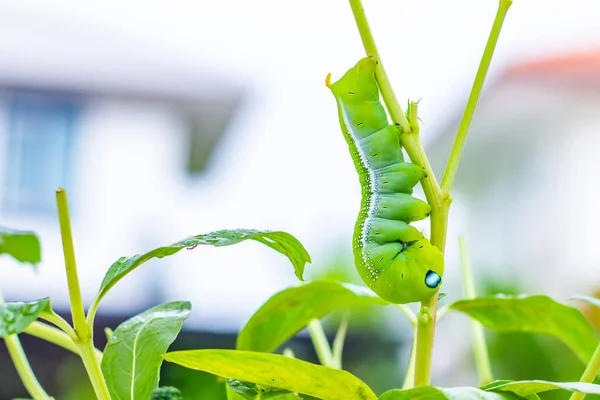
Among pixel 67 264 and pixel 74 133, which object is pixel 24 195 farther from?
pixel 67 264

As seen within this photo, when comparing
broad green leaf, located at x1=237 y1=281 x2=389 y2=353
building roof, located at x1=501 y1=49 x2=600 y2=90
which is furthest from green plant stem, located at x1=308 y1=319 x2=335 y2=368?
building roof, located at x1=501 y1=49 x2=600 y2=90

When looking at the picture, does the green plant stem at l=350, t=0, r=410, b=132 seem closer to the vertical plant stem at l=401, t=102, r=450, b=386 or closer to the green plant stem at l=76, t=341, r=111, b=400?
the vertical plant stem at l=401, t=102, r=450, b=386

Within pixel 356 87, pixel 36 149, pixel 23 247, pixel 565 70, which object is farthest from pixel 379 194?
pixel 36 149

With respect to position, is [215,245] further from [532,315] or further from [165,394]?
[532,315]

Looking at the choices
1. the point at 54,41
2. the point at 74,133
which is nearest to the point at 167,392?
the point at 54,41

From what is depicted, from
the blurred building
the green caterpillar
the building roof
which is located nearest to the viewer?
the green caterpillar
